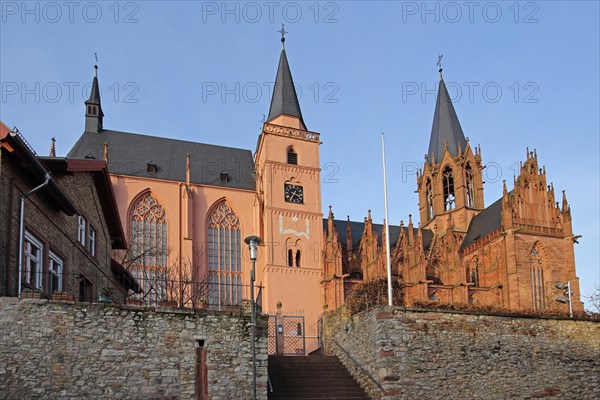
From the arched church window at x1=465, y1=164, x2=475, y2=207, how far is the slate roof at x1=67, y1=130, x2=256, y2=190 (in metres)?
22.0

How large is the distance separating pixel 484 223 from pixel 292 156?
1850 cm

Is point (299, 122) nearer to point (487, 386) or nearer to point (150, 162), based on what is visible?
point (150, 162)

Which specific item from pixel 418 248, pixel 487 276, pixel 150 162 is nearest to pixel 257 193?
pixel 150 162

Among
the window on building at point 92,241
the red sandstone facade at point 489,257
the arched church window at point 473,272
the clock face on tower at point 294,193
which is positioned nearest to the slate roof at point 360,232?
the red sandstone facade at point 489,257

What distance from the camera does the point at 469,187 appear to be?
68.4 metres

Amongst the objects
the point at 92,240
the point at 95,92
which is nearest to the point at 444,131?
the point at 95,92

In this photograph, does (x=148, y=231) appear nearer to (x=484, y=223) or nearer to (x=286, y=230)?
(x=286, y=230)

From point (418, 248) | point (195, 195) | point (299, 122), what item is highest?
point (299, 122)

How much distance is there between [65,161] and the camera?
72.0 ft

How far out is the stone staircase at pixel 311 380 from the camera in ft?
69.5

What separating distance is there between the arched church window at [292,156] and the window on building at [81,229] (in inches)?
1249

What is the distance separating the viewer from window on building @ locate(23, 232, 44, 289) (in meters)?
18.9

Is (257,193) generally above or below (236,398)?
above

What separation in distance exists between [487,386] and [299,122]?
126ft
